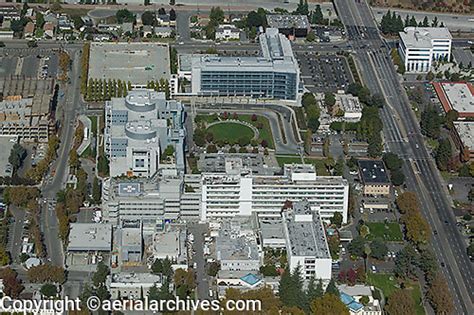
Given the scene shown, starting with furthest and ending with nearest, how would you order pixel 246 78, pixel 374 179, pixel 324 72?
pixel 324 72, pixel 246 78, pixel 374 179

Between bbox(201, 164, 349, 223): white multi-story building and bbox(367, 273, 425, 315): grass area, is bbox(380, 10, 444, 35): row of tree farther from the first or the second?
bbox(367, 273, 425, 315): grass area

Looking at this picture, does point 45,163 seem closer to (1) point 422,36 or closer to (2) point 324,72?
(2) point 324,72

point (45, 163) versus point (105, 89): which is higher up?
point (105, 89)


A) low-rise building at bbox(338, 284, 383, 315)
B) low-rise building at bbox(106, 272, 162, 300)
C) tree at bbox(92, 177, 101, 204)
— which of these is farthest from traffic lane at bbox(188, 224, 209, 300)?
low-rise building at bbox(338, 284, 383, 315)

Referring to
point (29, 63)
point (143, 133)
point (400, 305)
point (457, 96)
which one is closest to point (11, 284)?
point (143, 133)

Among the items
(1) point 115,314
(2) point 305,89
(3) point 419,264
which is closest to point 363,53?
(2) point 305,89

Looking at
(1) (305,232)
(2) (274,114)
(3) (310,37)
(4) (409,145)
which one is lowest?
(4) (409,145)

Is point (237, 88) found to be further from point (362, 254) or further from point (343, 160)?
point (362, 254)

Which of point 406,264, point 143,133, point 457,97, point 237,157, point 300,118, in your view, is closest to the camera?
point 406,264
